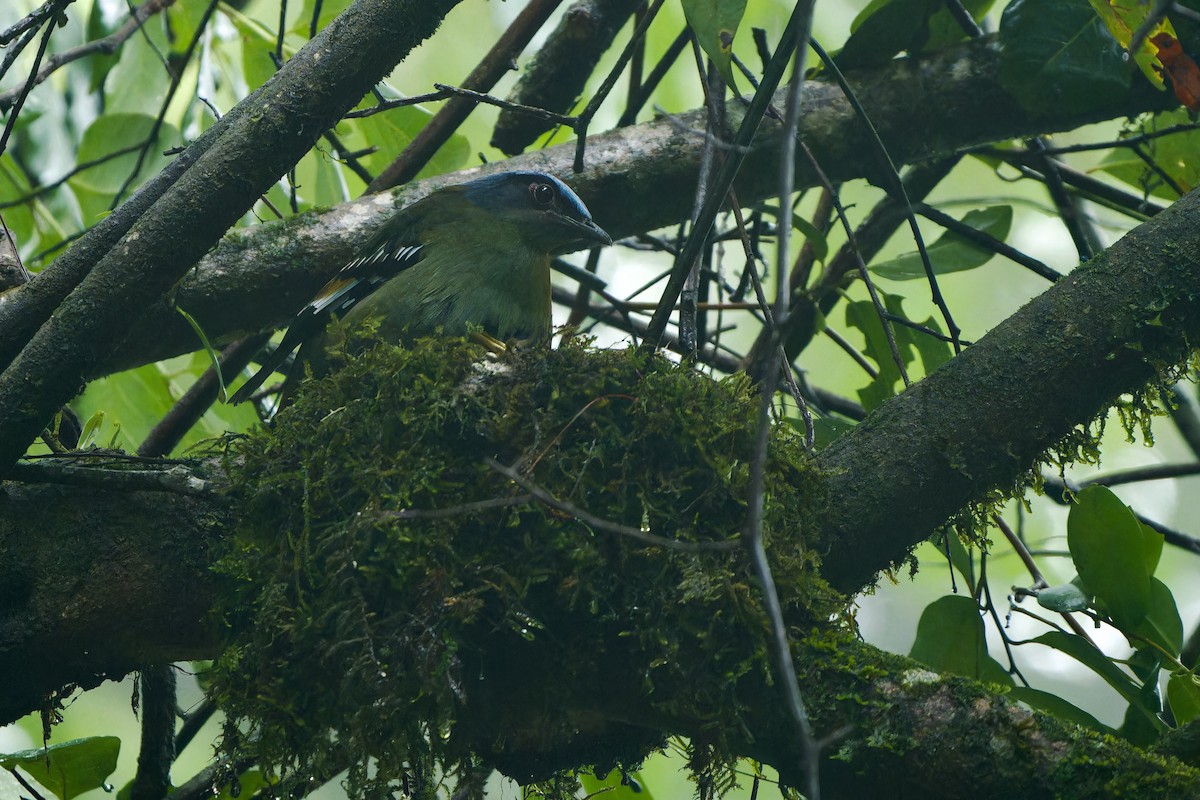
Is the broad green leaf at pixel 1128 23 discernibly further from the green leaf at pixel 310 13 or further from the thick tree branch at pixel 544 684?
the green leaf at pixel 310 13

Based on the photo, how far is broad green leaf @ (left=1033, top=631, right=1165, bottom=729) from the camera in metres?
2.46

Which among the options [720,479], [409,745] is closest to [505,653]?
[409,745]

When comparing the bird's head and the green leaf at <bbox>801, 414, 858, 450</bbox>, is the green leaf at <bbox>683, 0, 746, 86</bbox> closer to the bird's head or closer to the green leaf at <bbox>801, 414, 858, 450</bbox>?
the bird's head

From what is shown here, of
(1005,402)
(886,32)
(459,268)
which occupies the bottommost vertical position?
(1005,402)

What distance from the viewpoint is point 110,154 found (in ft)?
13.8

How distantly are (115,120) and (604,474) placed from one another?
120 inches

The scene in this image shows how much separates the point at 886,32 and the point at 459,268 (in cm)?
183

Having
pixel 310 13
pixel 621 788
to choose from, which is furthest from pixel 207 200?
pixel 310 13

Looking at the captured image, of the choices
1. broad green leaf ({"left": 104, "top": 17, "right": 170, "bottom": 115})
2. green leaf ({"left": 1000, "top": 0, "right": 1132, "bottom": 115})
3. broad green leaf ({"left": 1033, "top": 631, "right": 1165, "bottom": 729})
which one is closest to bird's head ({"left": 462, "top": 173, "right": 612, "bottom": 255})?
green leaf ({"left": 1000, "top": 0, "right": 1132, "bottom": 115})

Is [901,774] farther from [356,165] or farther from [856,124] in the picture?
[356,165]

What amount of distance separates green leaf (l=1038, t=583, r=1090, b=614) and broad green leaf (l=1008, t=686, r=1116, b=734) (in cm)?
22

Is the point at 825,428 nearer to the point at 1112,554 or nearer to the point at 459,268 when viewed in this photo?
the point at 1112,554

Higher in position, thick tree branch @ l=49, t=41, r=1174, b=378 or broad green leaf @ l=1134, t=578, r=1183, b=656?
thick tree branch @ l=49, t=41, r=1174, b=378

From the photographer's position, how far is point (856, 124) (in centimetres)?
379
